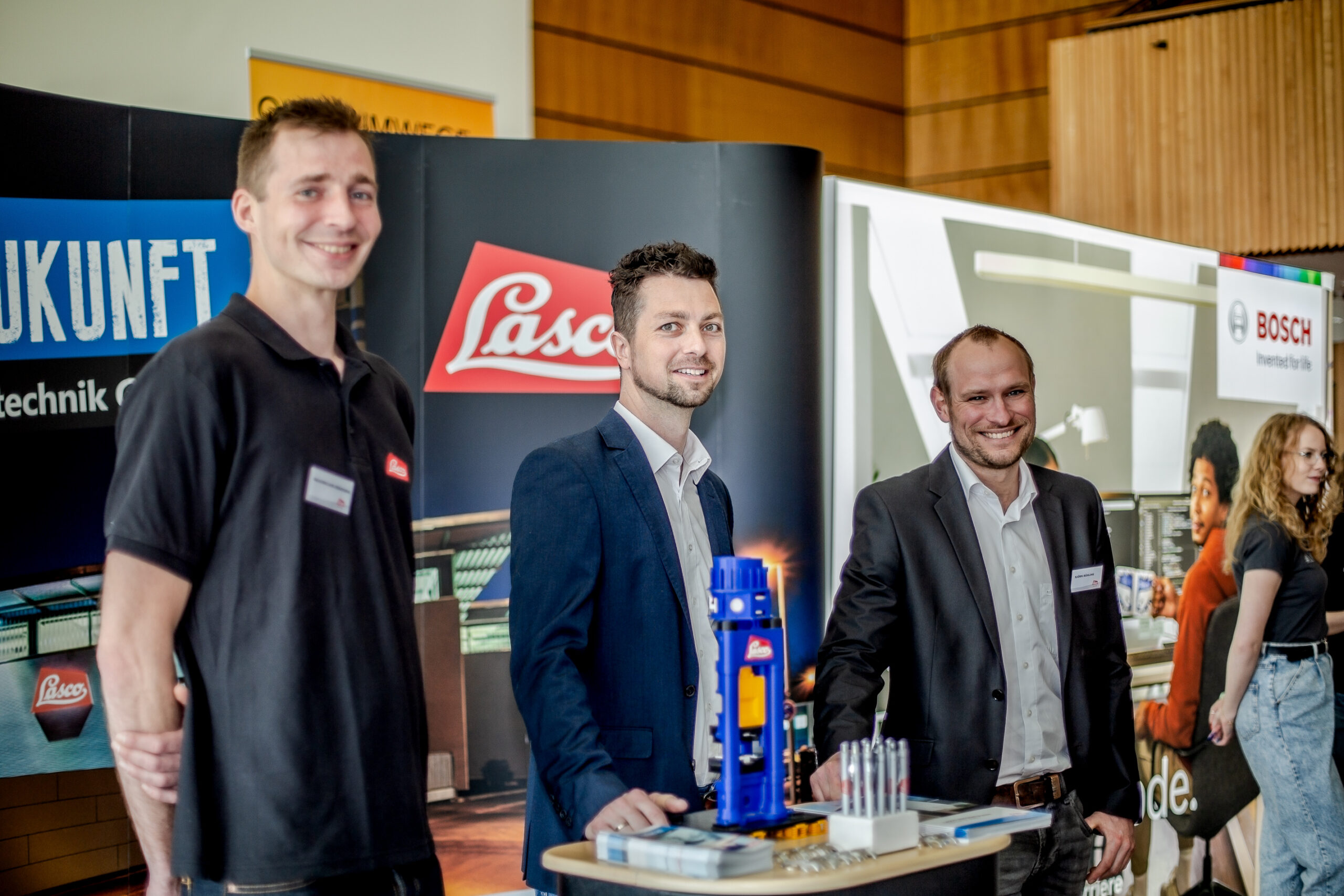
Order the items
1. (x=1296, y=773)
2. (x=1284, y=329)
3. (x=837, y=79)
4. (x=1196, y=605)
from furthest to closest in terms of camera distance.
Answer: (x=837, y=79) < (x=1284, y=329) < (x=1196, y=605) < (x=1296, y=773)

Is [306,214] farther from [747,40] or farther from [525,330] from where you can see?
[747,40]

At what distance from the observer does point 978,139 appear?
784 centimetres

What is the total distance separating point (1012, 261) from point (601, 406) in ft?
5.26

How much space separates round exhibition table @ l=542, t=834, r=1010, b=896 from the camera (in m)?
1.41

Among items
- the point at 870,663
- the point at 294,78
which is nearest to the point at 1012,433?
the point at 870,663

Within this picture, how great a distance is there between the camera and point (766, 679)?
5.49 feet

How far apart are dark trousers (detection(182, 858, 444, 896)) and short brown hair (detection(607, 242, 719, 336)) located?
3.06ft

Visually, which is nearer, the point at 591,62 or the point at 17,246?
the point at 17,246

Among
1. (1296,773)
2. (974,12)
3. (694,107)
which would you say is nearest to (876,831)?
(1296,773)

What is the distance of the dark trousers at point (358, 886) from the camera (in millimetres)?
1555

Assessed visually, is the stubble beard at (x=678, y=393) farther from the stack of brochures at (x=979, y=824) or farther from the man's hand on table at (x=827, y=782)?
the stack of brochures at (x=979, y=824)

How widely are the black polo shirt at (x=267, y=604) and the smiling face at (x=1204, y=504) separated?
12.2 feet

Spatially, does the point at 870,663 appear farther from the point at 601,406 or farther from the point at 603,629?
the point at 601,406

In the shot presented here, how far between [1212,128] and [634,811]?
5500 mm
